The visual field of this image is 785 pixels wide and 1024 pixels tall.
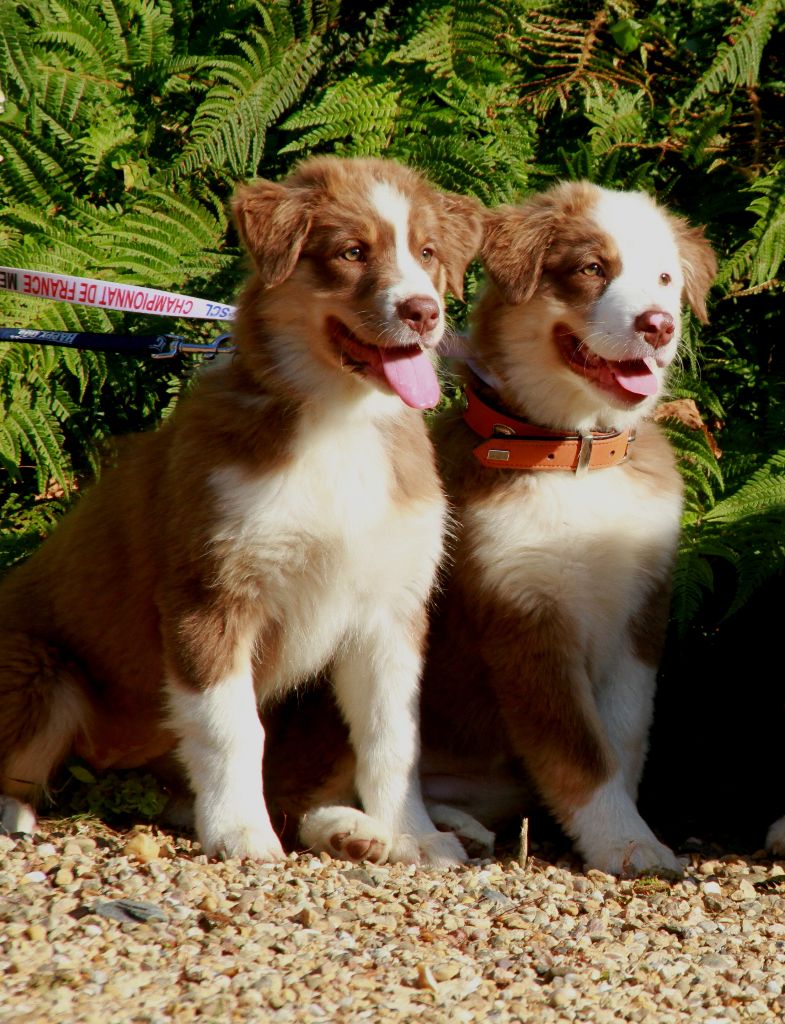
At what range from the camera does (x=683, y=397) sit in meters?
5.61

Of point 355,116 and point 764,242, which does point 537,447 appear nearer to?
point 764,242

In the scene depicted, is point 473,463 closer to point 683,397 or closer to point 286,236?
point 286,236

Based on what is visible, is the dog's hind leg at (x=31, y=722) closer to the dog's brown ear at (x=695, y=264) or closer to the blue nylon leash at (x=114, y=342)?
the blue nylon leash at (x=114, y=342)

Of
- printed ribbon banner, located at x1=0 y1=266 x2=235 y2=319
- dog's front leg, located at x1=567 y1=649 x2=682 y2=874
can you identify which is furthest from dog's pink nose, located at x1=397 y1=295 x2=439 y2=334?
dog's front leg, located at x1=567 y1=649 x2=682 y2=874

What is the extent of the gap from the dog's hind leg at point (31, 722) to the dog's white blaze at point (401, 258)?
1655 mm

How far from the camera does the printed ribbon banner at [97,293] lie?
15.1 feet

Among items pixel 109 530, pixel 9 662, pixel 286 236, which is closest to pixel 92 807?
pixel 9 662

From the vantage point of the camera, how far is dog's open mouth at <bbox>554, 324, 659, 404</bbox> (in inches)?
170

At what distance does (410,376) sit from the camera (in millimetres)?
3842

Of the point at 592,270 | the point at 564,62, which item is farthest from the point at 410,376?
the point at 564,62

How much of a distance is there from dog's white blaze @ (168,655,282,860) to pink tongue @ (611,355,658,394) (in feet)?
5.15

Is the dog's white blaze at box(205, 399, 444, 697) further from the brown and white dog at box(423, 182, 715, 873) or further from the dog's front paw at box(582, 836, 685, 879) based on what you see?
the dog's front paw at box(582, 836, 685, 879)

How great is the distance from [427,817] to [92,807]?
112 centimetres

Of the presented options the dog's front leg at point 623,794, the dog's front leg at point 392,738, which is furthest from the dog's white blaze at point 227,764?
the dog's front leg at point 623,794
